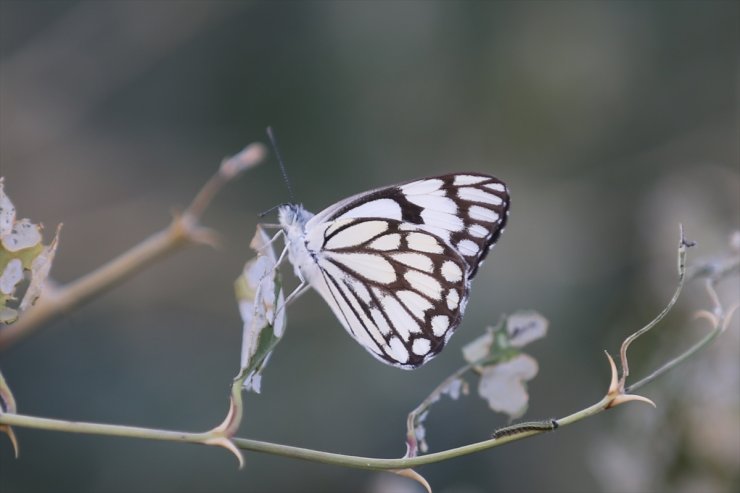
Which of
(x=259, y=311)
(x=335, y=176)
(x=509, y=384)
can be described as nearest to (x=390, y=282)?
(x=509, y=384)

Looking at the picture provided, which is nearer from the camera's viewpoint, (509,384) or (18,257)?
(18,257)

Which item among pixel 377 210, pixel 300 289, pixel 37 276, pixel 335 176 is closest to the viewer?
pixel 37 276

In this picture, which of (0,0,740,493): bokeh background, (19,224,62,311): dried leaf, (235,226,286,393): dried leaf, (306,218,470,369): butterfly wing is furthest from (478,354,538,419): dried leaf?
(0,0,740,493): bokeh background

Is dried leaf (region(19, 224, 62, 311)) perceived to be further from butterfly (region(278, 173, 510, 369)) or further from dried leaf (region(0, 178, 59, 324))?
butterfly (region(278, 173, 510, 369))

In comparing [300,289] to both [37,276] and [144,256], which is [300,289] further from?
[37,276]

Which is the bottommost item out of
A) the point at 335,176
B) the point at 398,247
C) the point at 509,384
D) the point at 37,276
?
the point at 509,384

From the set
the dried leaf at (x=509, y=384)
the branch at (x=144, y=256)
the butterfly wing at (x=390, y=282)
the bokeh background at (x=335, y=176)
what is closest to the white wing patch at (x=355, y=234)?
the butterfly wing at (x=390, y=282)

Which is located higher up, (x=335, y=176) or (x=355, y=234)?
(x=335, y=176)
